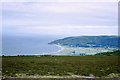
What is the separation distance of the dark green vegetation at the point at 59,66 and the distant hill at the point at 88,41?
87cm

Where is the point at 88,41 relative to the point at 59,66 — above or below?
above

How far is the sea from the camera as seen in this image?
5.00 meters

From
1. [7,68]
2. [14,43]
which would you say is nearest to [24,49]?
[14,43]

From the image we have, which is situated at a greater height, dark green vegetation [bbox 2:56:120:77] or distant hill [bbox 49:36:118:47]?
distant hill [bbox 49:36:118:47]

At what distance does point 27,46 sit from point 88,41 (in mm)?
2303

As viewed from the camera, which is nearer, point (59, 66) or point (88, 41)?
point (59, 66)

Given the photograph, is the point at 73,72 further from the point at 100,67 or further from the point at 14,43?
the point at 14,43

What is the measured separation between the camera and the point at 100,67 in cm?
427

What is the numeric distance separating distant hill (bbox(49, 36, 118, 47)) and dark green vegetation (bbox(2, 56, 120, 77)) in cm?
87

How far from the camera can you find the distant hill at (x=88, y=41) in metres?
5.55

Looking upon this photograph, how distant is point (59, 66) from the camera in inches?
170

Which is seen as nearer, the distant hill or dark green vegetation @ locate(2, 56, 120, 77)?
dark green vegetation @ locate(2, 56, 120, 77)

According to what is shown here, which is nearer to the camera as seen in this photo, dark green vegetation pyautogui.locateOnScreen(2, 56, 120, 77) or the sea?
dark green vegetation pyautogui.locateOnScreen(2, 56, 120, 77)

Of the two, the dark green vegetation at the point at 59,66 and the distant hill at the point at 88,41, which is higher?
the distant hill at the point at 88,41
